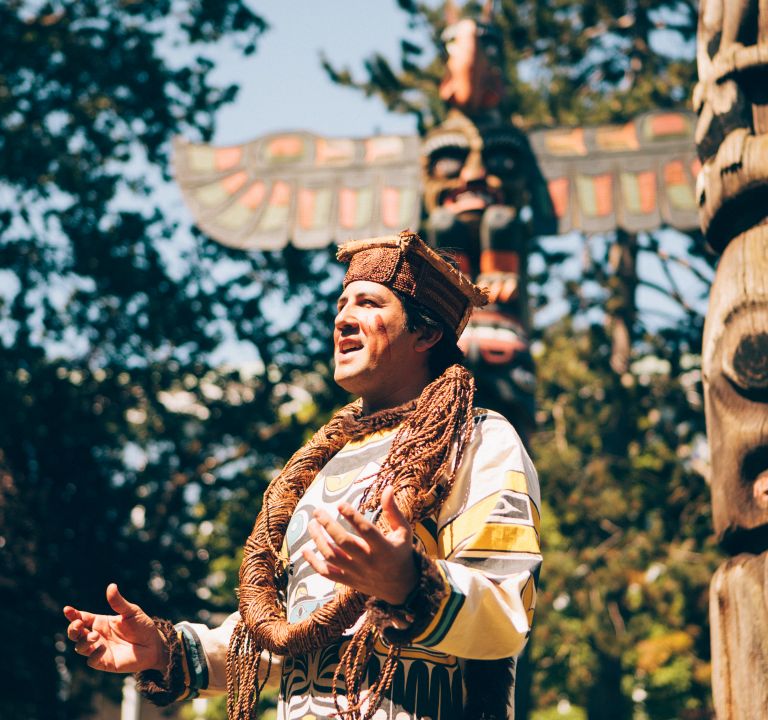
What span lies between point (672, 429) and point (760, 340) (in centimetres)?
889

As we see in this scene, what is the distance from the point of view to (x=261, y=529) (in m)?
2.83

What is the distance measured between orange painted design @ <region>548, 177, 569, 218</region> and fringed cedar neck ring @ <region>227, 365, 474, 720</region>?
5043mm

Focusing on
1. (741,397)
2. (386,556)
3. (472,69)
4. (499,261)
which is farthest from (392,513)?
(472,69)

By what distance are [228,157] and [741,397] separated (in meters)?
5.01

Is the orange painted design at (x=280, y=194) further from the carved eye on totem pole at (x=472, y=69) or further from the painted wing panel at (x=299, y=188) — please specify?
the carved eye on totem pole at (x=472, y=69)

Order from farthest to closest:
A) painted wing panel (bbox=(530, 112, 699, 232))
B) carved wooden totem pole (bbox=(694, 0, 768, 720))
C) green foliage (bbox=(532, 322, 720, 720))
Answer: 1. green foliage (bbox=(532, 322, 720, 720))
2. painted wing panel (bbox=(530, 112, 699, 232))
3. carved wooden totem pole (bbox=(694, 0, 768, 720))

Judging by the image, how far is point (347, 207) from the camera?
7.81 m

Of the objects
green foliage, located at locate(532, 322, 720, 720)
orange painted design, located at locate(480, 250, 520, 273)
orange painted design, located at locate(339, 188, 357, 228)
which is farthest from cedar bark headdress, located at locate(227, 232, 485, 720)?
green foliage, located at locate(532, 322, 720, 720)

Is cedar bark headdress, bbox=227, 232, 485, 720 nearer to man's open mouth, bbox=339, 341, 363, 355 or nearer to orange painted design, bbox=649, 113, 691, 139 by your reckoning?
man's open mouth, bbox=339, 341, 363, 355

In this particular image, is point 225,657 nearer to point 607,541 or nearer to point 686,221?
point 686,221

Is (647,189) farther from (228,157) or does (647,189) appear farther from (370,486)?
(370,486)

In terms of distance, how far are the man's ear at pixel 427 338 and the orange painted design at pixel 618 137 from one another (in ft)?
17.3

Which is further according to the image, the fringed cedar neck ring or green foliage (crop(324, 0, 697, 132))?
green foliage (crop(324, 0, 697, 132))

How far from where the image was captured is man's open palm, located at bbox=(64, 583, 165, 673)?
2734 millimetres
